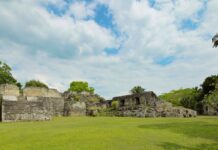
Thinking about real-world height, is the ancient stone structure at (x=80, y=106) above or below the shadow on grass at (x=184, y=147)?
above

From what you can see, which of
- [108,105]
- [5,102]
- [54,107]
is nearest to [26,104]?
[5,102]

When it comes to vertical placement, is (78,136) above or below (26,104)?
below

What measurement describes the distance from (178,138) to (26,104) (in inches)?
594

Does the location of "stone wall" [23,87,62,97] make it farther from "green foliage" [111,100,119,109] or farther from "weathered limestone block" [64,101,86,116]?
"green foliage" [111,100,119,109]

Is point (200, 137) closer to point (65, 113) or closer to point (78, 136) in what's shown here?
point (78, 136)

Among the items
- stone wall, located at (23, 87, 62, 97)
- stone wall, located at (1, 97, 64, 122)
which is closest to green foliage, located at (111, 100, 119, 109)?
stone wall, located at (23, 87, 62, 97)

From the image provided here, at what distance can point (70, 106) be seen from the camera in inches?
1174

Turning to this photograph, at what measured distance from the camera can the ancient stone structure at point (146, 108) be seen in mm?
24047

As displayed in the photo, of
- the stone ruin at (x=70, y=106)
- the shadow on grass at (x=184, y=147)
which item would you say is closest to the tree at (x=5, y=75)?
the stone ruin at (x=70, y=106)

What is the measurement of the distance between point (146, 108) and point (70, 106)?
8874 millimetres

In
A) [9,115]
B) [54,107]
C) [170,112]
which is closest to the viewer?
[9,115]

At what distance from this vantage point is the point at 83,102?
1236 inches

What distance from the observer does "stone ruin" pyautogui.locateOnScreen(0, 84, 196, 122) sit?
70.3 feet

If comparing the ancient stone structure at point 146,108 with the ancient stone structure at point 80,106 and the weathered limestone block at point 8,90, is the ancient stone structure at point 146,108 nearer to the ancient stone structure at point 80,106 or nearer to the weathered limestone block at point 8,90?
the ancient stone structure at point 80,106
